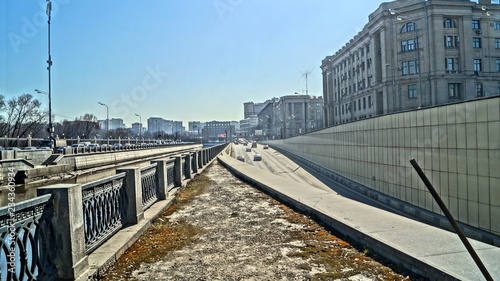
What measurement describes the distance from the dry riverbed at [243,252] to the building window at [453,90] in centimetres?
5256

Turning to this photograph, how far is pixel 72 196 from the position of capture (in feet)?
13.6

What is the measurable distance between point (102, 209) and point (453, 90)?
188ft

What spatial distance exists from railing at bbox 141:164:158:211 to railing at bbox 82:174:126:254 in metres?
1.38

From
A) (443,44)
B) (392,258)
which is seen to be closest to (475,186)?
(392,258)

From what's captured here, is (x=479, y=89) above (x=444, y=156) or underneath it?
Answer: above

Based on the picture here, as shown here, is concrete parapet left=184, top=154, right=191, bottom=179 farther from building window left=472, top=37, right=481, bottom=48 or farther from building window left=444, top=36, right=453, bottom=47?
building window left=472, top=37, right=481, bottom=48

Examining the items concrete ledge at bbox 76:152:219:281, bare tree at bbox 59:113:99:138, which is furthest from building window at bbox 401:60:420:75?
bare tree at bbox 59:113:99:138

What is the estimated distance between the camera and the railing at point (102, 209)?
495 cm

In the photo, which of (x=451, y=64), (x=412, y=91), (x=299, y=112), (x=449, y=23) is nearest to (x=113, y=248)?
(x=412, y=91)

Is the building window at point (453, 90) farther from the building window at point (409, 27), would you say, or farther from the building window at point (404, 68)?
the building window at point (409, 27)

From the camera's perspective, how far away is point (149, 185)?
8719 mm

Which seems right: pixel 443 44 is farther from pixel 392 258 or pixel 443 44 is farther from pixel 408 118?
pixel 392 258

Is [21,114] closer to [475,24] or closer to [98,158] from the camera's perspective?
[98,158]

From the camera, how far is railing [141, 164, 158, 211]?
809cm
